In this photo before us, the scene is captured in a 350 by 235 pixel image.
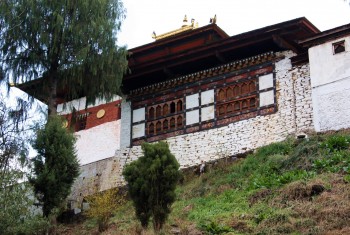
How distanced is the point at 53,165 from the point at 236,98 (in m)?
6.76

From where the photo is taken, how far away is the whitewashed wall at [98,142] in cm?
2566

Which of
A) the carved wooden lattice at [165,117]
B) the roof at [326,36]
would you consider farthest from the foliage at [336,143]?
the carved wooden lattice at [165,117]

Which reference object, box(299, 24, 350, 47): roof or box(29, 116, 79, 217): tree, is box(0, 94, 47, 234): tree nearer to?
box(29, 116, 79, 217): tree

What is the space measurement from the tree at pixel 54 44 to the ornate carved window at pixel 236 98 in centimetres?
379

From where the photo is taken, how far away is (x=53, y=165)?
65.4 feet

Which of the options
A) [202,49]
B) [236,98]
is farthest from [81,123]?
[236,98]

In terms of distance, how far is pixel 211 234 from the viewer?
15867 mm

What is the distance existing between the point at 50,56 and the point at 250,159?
7.05 m

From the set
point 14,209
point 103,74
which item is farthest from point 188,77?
point 14,209

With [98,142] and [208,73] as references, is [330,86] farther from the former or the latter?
[98,142]

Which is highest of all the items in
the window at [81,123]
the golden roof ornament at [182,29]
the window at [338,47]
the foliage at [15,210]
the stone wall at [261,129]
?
the golden roof ornament at [182,29]

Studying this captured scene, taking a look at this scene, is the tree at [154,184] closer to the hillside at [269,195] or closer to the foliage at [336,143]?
the hillside at [269,195]

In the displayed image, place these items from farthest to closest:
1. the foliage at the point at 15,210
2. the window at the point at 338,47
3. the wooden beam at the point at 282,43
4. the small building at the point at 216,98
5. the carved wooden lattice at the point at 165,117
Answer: the carved wooden lattice at the point at 165,117 < the wooden beam at the point at 282,43 < the small building at the point at 216,98 < the window at the point at 338,47 < the foliage at the point at 15,210

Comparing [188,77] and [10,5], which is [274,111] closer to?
[188,77]
